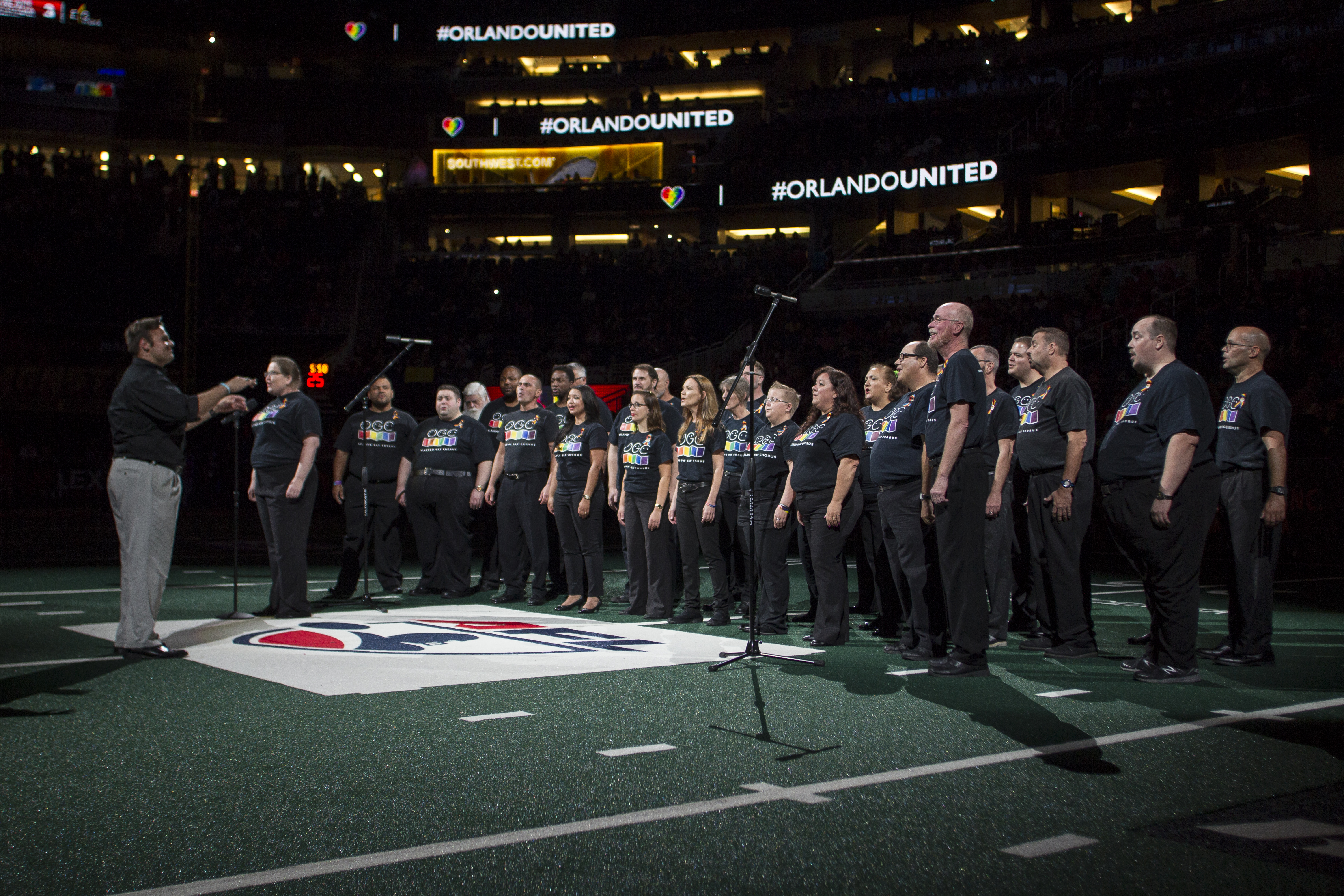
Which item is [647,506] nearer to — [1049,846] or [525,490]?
[525,490]

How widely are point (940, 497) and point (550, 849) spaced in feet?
10.6

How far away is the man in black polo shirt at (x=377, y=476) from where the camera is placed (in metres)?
9.97

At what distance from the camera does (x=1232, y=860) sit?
10.3ft

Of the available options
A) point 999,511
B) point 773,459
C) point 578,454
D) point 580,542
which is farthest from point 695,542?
point 999,511

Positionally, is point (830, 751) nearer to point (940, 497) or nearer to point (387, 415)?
point (940, 497)

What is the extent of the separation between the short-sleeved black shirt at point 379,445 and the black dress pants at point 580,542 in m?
1.86

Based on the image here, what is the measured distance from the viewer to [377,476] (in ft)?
33.1

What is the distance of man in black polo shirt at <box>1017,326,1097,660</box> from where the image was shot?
661cm

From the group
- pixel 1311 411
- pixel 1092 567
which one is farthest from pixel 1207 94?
pixel 1092 567

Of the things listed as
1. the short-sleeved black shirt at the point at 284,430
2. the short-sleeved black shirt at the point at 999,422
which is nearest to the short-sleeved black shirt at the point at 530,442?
the short-sleeved black shirt at the point at 284,430

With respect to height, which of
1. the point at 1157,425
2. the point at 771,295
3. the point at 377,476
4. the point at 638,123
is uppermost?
the point at 638,123

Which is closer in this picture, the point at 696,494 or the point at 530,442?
the point at 696,494

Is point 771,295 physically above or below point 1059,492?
above

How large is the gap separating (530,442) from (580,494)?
2.44 ft
